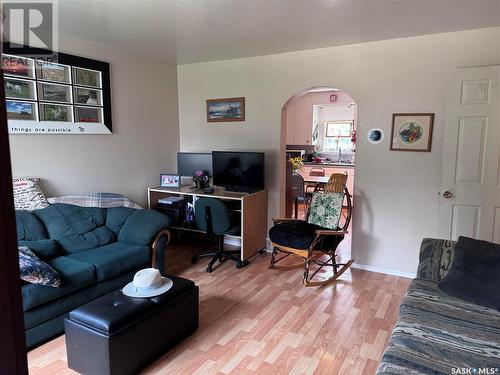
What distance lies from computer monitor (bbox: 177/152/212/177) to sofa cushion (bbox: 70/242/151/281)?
155 cm

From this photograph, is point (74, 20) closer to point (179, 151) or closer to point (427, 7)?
point (179, 151)

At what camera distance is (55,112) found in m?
3.24

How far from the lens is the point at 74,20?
2.87 meters

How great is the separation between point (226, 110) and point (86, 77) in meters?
1.64

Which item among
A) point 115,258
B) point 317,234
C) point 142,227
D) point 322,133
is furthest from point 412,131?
point 322,133

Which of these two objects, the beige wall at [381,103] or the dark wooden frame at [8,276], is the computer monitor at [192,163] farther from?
the dark wooden frame at [8,276]

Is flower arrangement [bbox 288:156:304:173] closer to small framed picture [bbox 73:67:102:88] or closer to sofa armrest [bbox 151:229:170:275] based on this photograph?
sofa armrest [bbox 151:229:170:275]

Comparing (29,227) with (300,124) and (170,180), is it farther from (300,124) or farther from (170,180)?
(300,124)

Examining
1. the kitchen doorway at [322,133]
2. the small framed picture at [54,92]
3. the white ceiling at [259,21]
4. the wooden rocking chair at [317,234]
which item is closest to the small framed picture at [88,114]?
the small framed picture at [54,92]

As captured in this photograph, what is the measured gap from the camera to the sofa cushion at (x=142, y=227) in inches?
125

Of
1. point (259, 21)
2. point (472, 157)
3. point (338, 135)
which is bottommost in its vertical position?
point (472, 157)

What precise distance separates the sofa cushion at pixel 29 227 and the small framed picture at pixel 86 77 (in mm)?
1388

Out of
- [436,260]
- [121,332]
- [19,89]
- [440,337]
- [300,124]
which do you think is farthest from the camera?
[300,124]

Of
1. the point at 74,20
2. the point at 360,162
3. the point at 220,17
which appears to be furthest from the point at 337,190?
the point at 74,20
